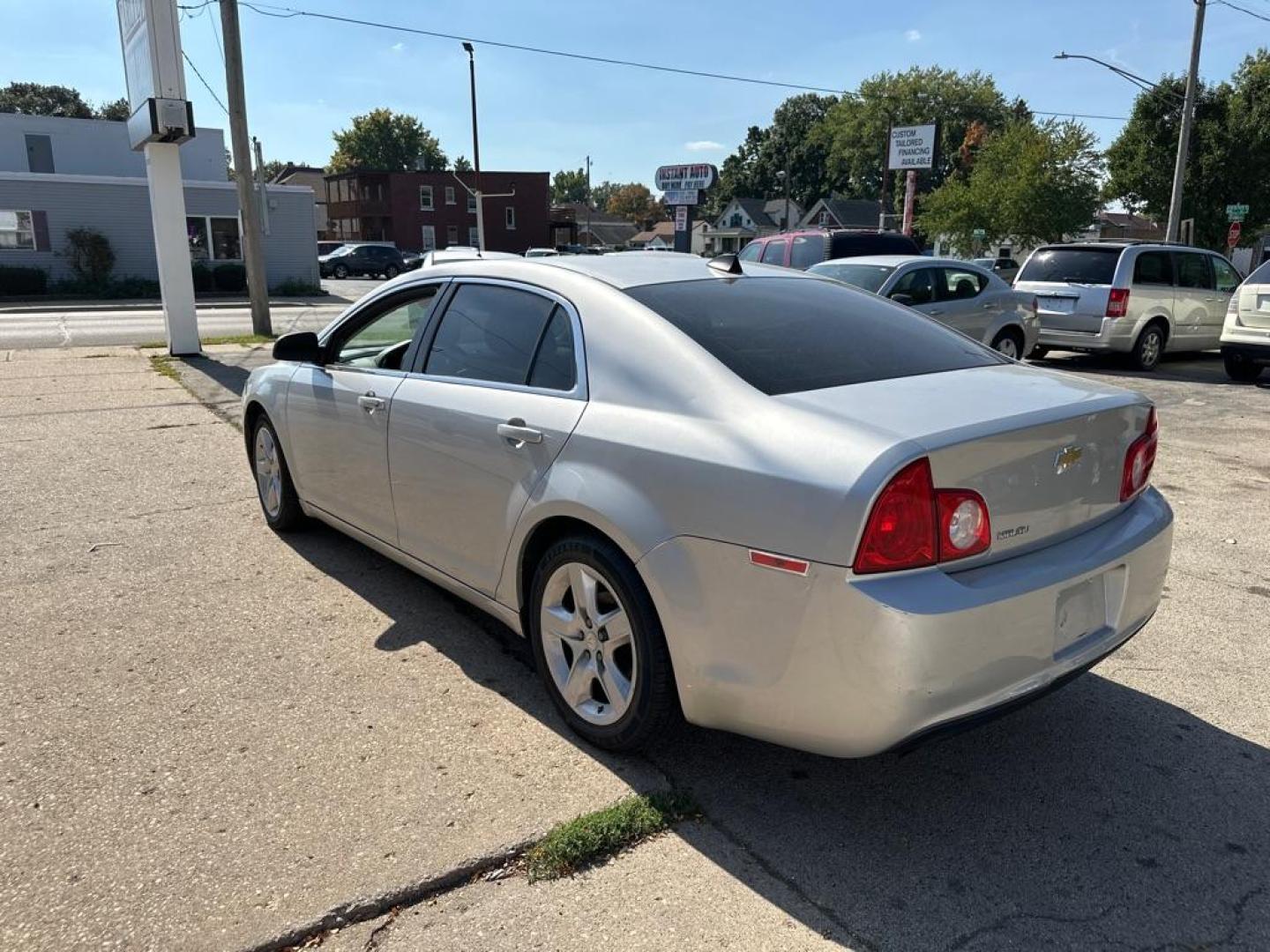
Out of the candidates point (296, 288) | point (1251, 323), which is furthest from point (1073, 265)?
point (296, 288)

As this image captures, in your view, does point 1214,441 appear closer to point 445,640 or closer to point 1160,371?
point 1160,371

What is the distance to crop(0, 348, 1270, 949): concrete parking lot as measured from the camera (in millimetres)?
2320

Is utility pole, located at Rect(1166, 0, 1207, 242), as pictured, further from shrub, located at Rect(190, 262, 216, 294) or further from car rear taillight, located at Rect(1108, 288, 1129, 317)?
shrub, located at Rect(190, 262, 216, 294)

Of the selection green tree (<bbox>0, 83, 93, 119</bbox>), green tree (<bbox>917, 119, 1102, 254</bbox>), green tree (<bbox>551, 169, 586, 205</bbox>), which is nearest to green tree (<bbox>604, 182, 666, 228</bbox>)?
green tree (<bbox>551, 169, 586, 205</bbox>)

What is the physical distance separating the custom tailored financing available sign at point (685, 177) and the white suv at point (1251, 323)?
12.5 meters

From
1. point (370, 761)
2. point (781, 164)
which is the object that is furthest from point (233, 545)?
point (781, 164)

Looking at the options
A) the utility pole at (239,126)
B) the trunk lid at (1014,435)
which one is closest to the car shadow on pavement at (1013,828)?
the trunk lid at (1014,435)

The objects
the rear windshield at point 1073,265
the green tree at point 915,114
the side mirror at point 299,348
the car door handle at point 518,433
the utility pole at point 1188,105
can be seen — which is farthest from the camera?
the green tree at point 915,114

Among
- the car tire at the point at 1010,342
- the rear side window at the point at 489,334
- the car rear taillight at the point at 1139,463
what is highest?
the rear side window at the point at 489,334

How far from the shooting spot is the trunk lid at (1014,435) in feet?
8.01

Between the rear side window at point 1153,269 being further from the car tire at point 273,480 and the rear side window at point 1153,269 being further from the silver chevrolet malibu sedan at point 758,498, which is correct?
the car tire at point 273,480

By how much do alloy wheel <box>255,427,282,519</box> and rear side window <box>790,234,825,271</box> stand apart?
33.4 ft

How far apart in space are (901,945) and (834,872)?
11.6 inches

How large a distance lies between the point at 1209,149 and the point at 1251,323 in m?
30.7
